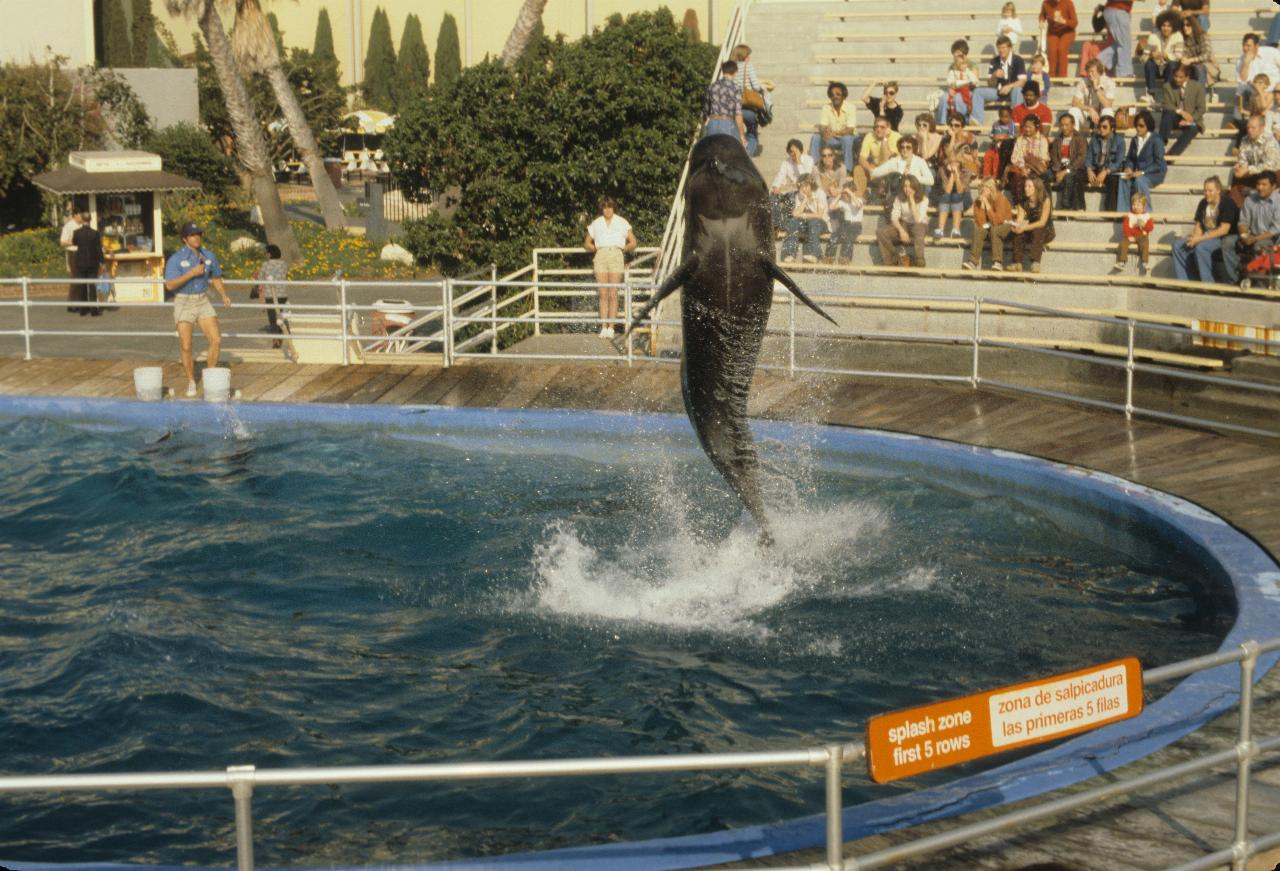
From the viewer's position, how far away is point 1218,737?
7457 mm

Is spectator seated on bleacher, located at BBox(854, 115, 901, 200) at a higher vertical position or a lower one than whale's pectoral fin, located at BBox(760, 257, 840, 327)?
higher

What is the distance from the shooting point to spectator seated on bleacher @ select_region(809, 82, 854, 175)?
21.3 meters

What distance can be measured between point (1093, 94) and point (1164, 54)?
1.25 meters

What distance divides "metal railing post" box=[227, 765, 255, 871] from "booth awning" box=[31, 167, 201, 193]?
24.8m

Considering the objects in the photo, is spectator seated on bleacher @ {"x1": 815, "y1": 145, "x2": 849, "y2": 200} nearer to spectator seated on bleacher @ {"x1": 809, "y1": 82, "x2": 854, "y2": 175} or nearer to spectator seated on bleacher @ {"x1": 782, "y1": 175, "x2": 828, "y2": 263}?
spectator seated on bleacher @ {"x1": 782, "y1": 175, "x2": 828, "y2": 263}

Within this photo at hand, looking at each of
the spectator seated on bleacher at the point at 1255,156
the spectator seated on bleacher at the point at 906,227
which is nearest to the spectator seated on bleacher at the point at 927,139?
the spectator seated on bleacher at the point at 906,227

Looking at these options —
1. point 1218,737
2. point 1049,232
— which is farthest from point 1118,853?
point 1049,232

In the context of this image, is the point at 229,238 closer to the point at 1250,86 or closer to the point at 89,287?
the point at 89,287

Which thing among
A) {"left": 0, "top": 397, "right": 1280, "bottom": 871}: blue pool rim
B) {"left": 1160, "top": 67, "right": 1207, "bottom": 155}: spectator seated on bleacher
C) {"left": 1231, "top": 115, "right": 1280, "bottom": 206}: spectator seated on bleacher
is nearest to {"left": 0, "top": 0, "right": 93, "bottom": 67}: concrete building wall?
{"left": 0, "top": 397, "right": 1280, "bottom": 871}: blue pool rim

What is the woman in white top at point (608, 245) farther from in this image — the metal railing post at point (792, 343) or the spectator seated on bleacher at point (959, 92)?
the spectator seated on bleacher at point (959, 92)

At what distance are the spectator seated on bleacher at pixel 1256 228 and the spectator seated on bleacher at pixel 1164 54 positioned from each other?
404 cm

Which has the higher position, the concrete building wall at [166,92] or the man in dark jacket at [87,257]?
the concrete building wall at [166,92]

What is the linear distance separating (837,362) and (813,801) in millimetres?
9969

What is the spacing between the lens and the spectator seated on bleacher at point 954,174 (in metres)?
19.7
